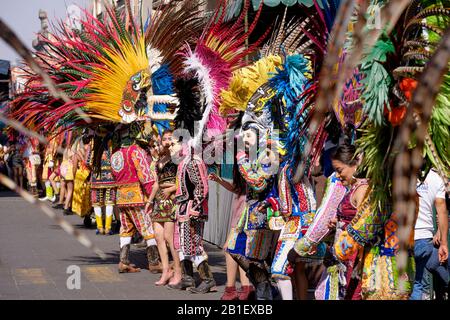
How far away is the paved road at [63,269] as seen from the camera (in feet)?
27.2

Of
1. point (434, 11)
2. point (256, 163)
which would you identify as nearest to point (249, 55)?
point (256, 163)

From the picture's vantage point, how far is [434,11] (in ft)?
12.3

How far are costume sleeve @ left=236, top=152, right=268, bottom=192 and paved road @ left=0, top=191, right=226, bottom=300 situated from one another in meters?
1.82

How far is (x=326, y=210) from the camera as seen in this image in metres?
5.25

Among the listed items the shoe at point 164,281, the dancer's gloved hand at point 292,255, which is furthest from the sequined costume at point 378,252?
the shoe at point 164,281

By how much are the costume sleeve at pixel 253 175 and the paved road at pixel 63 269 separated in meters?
1.82

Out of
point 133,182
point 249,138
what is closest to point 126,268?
point 133,182

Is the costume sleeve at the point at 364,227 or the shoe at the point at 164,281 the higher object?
the costume sleeve at the point at 364,227

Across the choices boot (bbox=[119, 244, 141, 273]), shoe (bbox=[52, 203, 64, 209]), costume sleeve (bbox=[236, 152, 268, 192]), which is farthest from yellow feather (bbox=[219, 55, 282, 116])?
shoe (bbox=[52, 203, 64, 209])

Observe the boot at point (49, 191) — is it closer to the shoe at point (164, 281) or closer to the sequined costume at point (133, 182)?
the sequined costume at point (133, 182)

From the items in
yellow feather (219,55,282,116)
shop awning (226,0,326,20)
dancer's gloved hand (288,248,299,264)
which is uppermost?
shop awning (226,0,326,20)

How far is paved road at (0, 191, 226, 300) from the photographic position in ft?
27.2

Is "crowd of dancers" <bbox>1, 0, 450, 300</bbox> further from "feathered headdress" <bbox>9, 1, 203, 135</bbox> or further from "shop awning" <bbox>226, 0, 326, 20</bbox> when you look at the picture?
"shop awning" <bbox>226, 0, 326, 20</bbox>

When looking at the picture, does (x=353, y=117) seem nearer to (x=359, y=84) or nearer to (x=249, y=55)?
(x=359, y=84)
